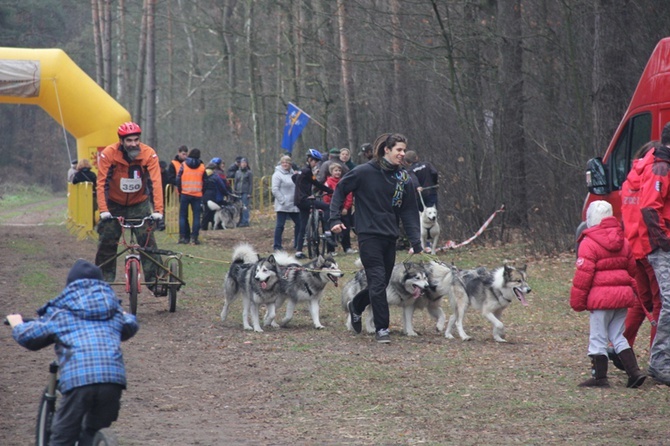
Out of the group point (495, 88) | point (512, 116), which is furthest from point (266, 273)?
point (495, 88)

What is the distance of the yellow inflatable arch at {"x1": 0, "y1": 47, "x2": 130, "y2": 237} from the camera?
22.7 metres

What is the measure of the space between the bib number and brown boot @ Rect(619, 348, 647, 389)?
6.20 m

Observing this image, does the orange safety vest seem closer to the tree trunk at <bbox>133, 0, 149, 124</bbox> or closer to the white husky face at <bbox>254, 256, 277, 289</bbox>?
the white husky face at <bbox>254, 256, 277, 289</bbox>

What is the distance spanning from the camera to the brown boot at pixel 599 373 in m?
7.97

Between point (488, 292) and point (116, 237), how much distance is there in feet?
15.0

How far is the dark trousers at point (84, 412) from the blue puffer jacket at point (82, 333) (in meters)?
0.05

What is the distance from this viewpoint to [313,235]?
19.9 meters

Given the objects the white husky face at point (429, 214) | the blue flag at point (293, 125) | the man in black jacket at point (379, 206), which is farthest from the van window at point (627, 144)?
the blue flag at point (293, 125)

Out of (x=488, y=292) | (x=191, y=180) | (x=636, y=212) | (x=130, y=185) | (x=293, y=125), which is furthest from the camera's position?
(x=293, y=125)

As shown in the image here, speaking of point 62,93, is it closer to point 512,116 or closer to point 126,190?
point 512,116

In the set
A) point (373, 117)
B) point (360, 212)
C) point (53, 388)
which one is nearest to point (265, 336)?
point (360, 212)

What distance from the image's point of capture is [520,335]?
1138cm

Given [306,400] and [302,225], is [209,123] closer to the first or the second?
[302,225]

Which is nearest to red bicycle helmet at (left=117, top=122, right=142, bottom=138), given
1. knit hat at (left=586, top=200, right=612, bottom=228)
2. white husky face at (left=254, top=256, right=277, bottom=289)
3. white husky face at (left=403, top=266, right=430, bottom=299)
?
white husky face at (left=254, top=256, right=277, bottom=289)
